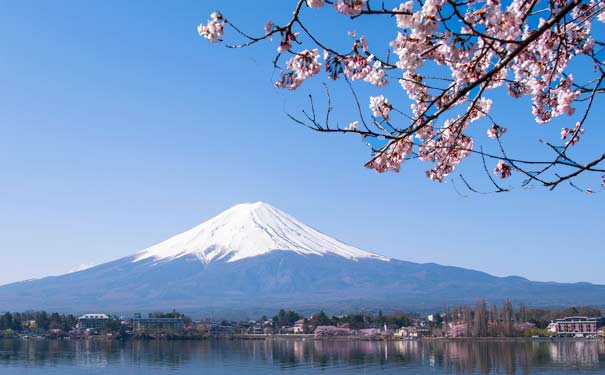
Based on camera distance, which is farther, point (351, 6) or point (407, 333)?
point (407, 333)

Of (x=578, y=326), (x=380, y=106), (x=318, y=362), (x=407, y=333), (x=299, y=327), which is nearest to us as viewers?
(x=380, y=106)

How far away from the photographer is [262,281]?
9931cm

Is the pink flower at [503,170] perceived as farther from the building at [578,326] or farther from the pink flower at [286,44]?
the building at [578,326]

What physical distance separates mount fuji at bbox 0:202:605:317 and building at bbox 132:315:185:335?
91.5ft

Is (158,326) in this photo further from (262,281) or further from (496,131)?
(262,281)

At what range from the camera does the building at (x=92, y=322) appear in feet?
148

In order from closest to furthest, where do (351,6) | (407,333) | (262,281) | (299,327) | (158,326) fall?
(351,6)
(407,333)
(158,326)
(299,327)
(262,281)

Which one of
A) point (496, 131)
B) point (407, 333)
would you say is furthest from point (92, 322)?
point (496, 131)

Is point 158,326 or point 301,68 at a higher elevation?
point 301,68

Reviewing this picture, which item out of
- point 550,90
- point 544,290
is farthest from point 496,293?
point 550,90

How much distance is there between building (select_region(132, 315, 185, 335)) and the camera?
139 ft

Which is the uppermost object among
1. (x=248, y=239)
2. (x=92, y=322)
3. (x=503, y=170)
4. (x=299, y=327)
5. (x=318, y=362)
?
(x=248, y=239)

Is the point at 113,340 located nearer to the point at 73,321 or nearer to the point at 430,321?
the point at 73,321

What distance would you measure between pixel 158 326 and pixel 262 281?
55.3 m
